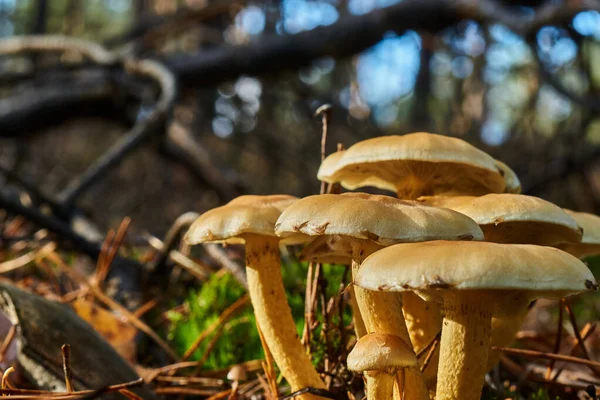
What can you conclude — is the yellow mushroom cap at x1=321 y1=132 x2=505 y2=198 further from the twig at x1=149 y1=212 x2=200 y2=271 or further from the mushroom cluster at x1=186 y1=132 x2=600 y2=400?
the twig at x1=149 y1=212 x2=200 y2=271

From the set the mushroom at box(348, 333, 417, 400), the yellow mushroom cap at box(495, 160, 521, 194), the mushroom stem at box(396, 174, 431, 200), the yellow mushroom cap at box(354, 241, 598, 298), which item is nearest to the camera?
the yellow mushroom cap at box(354, 241, 598, 298)

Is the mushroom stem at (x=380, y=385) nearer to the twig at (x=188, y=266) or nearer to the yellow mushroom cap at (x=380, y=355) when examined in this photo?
the yellow mushroom cap at (x=380, y=355)

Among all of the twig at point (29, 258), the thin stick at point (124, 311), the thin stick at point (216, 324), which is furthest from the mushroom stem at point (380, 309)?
the twig at point (29, 258)

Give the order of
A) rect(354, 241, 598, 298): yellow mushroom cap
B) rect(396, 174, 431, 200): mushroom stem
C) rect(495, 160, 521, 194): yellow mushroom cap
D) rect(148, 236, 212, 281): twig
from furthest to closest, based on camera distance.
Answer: rect(148, 236, 212, 281): twig → rect(396, 174, 431, 200): mushroom stem → rect(495, 160, 521, 194): yellow mushroom cap → rect(354, 241, 598, 298): yellow mushroom cap

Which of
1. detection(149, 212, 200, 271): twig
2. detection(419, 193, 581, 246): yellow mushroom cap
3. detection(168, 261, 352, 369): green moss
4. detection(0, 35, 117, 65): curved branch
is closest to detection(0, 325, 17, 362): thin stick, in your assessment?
detection(168, 261, 352, 369): green moss

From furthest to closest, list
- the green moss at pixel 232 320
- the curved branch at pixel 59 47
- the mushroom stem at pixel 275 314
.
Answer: the curved branch at pixel 59 47 < the green moss at pixel 232 320 < the mushroom stem at pixel 275 314

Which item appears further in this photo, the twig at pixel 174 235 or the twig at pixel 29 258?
the twig at pixel 29 258
